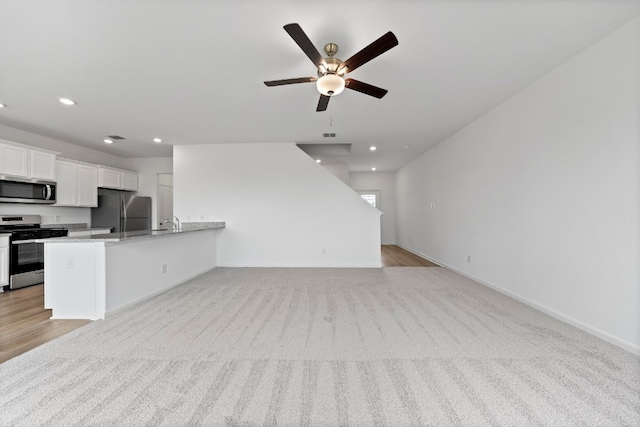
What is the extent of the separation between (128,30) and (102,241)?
6.51ft

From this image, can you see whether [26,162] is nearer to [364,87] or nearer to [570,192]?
[364,87]

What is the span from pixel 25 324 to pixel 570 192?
216 inches

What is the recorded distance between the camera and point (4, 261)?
374cm

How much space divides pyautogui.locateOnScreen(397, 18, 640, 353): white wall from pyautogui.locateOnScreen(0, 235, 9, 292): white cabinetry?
689 centimetres

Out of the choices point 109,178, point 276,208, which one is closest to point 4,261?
point 109,178

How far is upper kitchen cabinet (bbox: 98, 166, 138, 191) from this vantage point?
546 centimetres

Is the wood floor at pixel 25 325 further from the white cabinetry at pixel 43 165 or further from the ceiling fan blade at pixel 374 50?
the ceiling fan blade at pixel 374 50

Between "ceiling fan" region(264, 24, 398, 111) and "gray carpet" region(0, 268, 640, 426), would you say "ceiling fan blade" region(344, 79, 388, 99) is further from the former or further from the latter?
"gray carpet" region(0, 268, 640, 426)

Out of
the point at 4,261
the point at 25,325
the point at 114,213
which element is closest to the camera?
the point at 25,325

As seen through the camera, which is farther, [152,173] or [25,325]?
[152,173]

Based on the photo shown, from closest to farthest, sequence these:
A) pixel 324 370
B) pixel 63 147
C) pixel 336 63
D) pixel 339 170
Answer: pixel 324 370, pixel 336 63, pixel 63 147, pixel 339 170

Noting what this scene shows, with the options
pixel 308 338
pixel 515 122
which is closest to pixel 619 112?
pixel 515 122

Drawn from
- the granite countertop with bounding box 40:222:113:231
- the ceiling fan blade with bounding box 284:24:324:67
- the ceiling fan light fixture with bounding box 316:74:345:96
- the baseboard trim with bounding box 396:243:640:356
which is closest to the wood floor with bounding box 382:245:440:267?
the baseboard trim with bounding box 396:243:640:356

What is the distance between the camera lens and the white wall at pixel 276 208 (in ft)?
17.6
